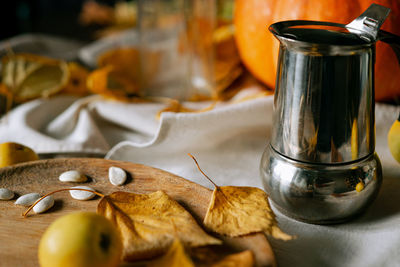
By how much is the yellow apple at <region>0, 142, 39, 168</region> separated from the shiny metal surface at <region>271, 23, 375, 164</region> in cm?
29

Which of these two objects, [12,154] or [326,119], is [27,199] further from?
[326,119]

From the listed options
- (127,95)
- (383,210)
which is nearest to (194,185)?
(383,210)

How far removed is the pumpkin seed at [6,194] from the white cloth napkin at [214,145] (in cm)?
14

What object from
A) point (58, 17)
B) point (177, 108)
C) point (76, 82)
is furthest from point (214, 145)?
point (58, 17)

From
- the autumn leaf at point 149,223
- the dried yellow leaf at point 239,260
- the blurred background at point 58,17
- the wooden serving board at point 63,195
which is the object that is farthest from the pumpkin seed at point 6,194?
the blurred background at point 58,17

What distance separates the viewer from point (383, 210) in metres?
0.40

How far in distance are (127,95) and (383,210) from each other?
0.42 meters

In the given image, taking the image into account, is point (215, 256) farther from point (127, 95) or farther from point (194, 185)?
point (127, 95)

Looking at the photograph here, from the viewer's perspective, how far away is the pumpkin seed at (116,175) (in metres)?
0.42

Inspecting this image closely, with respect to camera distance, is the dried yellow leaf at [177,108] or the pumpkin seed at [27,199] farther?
the dried yellow leaf at [177,108]

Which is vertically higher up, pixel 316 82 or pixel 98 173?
pixel 316 82

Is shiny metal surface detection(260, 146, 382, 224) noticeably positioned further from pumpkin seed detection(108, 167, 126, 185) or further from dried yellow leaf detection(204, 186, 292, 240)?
pumpkin seed detection(108, 167, 126, 185)

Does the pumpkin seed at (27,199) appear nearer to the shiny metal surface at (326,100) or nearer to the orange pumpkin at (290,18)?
the shiny metal surface at (326,100)

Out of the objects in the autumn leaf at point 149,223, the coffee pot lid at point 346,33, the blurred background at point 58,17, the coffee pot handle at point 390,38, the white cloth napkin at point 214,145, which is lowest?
the white cloth napkin at point 214,145
